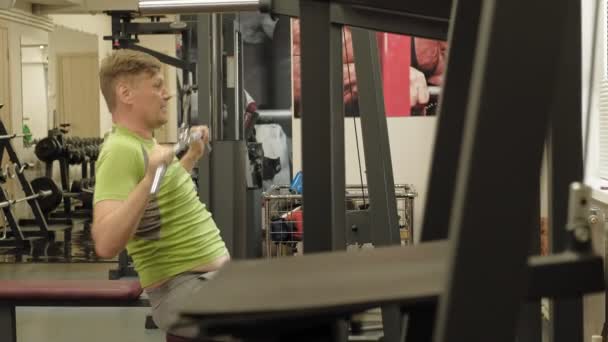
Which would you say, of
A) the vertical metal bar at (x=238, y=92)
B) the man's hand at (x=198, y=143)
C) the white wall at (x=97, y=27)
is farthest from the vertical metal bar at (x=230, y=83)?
the white wall at (x=97, y=27)

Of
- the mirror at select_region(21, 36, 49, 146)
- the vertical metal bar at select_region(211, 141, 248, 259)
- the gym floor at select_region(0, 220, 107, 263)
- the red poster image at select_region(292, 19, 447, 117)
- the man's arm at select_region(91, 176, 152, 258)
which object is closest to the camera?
the man's arm at select_region(91, 176, 152, 258)

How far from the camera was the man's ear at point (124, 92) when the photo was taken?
2.32 meters

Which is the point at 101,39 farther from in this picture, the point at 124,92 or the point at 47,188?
the point at 124,92

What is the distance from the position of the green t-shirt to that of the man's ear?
9 cm

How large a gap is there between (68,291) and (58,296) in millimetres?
45

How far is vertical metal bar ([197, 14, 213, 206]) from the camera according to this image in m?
3.83

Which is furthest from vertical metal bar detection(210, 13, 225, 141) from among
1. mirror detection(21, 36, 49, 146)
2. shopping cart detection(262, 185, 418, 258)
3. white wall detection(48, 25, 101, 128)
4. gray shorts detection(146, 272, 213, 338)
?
white wall detection(48, 25, 101, 128)

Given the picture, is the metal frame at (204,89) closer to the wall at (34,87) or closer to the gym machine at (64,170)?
the gym machine at (64,170)

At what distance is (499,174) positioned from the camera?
25.9 inches

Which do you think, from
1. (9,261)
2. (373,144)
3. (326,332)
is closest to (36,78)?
(9,261)

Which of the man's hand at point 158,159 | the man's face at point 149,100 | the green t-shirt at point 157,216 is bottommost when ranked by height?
the green t-shirt at point 157,216

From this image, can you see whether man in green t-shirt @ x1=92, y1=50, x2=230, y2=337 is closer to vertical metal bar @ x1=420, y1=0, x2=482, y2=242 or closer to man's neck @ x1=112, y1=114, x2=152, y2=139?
man's neck @ x1=112, y1=114, x2=152, y2=139

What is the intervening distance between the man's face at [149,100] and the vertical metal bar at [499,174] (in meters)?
1.76

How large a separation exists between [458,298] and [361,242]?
3.15 meters
